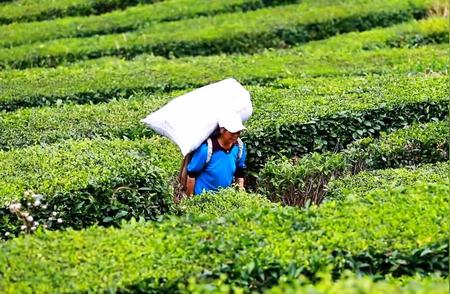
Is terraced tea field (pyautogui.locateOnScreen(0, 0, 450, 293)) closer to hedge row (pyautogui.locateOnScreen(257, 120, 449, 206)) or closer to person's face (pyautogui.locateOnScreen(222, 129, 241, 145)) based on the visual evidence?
hedge row (pyautogui.locateOnScreen(257, 120, 449, 206))

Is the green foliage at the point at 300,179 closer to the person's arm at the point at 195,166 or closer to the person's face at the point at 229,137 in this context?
the person's face at the point at 229,137

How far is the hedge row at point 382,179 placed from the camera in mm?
9086

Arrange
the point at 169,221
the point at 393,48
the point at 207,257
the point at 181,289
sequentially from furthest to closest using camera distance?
the point at 393,48 → the point at 169,221 → the point at 207,257 → the point at 181,289

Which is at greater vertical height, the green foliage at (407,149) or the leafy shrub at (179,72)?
the green foliage at (407,149)

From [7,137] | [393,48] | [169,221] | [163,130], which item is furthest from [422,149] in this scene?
[393,48]

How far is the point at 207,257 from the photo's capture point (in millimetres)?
6613

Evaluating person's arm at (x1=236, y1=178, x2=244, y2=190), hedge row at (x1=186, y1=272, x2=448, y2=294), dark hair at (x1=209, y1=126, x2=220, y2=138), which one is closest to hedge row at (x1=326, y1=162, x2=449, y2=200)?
person's arm at (x1=236, y1=178, x2=244, y2=190)

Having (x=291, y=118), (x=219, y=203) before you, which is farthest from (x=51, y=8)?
(x=219, y=203)

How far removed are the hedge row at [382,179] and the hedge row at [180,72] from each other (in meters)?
5.45

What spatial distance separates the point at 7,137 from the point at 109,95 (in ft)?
11.2

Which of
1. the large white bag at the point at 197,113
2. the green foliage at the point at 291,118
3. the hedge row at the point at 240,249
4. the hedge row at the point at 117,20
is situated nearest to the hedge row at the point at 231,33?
the hedge row at the point at 117,20

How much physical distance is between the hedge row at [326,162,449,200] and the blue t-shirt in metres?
1.11

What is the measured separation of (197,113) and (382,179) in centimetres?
211

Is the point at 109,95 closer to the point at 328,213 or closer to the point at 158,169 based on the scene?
the point at 158,169
